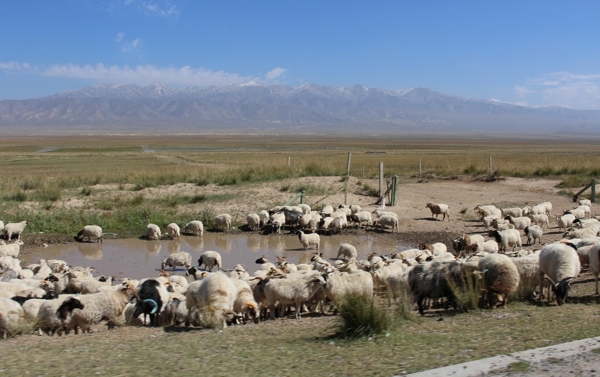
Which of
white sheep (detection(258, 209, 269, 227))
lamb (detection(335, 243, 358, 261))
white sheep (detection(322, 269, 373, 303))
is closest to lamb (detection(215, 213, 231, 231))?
white sheep (detection(258, 209, 269, 227))

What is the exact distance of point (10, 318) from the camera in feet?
27.1

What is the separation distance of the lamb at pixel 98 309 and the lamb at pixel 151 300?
0.96 feet

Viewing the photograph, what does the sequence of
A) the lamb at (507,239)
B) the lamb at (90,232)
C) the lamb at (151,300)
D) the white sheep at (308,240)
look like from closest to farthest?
1. the lamb at (151,300)
2. the lamb at (507,239)
3. the white sheep at (308,240)
4. the lamb at (90,232)

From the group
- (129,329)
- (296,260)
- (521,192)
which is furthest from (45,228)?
(521,192)

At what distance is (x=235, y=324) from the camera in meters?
8.80

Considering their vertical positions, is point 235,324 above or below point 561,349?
below

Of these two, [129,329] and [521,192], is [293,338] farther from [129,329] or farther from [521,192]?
[521,192]

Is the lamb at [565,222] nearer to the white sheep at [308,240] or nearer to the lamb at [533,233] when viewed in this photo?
the lamb at [533,233]

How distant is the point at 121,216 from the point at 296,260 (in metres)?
7.85

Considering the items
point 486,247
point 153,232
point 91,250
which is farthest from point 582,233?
point 91,250

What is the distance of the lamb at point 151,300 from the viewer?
29.4 ft

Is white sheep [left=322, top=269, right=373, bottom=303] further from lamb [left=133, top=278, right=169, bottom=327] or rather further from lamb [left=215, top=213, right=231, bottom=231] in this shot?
lamb [left=215, top=213, right=231, bottom=231]

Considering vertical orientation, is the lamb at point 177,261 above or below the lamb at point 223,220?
below

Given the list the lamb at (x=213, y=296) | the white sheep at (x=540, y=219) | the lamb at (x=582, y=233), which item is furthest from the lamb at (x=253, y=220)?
the lamb at (x=213, y=296)
